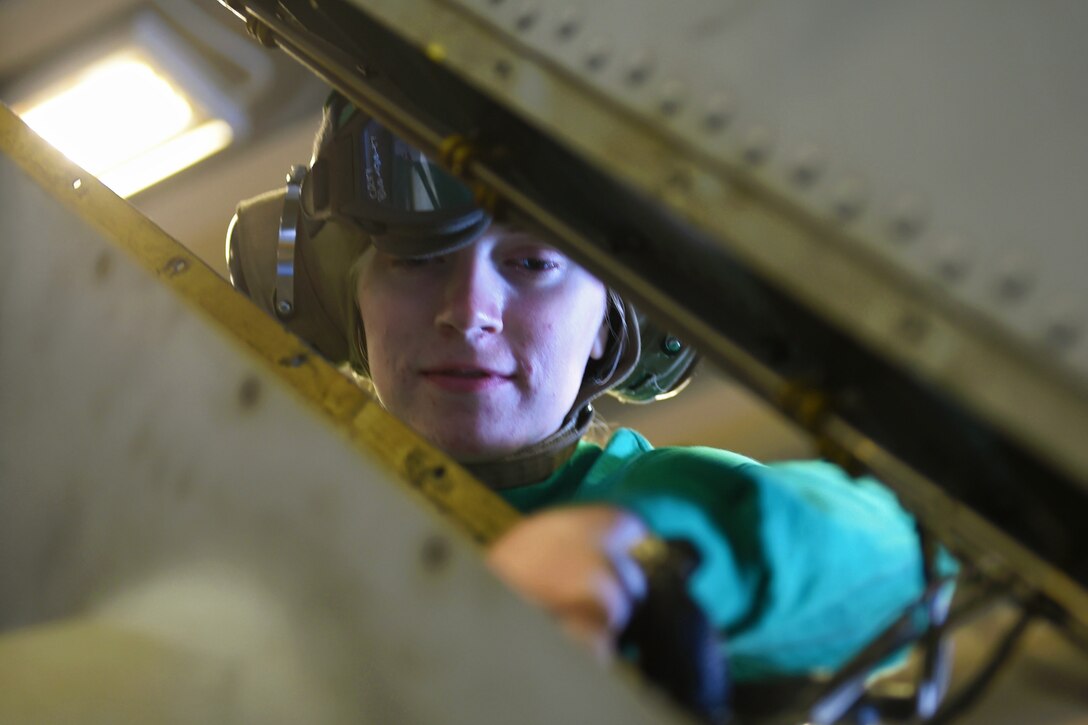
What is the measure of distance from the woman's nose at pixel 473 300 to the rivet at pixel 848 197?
73 cm

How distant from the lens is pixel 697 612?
0.71 meters

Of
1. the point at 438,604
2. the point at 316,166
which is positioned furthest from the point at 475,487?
the point at 316,166

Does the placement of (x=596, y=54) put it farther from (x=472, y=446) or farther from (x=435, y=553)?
(x=472, y=446)

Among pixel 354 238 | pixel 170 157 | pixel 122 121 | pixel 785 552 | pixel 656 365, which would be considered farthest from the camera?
pixel 170 157

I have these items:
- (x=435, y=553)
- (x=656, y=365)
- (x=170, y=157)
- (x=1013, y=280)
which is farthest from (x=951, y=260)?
(x=170, y=157)

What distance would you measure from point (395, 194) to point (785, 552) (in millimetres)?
660

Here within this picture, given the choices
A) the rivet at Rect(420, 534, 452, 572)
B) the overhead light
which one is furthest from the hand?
the overhead light

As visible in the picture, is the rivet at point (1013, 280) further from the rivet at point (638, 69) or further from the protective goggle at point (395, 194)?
the protective goggle at point (395, 194)

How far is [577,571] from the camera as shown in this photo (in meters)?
0.72

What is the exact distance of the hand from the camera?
28.3 inches

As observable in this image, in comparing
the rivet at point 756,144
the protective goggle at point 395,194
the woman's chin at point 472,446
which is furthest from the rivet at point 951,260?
the woman's chin at point 472,446

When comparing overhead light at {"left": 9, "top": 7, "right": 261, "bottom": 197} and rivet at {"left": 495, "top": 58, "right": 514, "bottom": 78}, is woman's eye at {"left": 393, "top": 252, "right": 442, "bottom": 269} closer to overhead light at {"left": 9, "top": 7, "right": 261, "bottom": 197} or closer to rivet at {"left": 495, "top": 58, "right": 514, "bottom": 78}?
rivet at {"left": 495, "top": 58, "right": 514, "bottom": 78}

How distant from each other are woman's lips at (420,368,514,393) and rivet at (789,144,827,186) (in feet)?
2.40

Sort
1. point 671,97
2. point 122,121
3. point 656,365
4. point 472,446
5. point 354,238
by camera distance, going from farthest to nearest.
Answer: point 122,121
point 656,365
point 354,238
point 472,446
point 671,97
